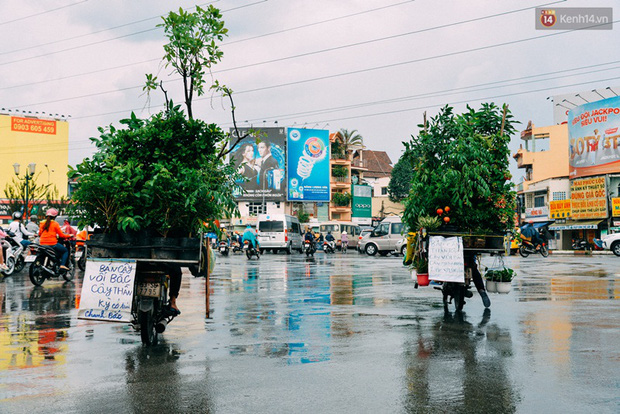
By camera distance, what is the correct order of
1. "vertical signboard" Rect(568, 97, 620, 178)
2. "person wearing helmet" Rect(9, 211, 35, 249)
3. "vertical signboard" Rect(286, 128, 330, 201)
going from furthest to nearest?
"vertical signboard" Rect(286, 128, 330, 201) → "vertical signboard" Rect(568, 97, 620, 178) → "person wearing helmet" Rect(9, 211, 35, 249)

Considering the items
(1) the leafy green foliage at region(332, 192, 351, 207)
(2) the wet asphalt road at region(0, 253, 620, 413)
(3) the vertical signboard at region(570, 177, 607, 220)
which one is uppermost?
(1) the leafy green foliage at region(332, 192, 351, 207)

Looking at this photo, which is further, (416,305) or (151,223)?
(416,305)

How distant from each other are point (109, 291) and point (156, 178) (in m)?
1.31

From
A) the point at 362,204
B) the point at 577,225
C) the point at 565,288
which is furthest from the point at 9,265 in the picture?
the point at 362,204

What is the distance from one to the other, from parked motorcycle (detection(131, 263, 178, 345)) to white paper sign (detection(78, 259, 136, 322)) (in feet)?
0.68

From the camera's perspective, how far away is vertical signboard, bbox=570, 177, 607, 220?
167 feet

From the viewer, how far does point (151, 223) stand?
730 centimetres

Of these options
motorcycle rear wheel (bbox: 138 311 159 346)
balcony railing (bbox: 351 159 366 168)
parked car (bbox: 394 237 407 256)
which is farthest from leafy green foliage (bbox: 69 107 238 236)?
balcony railing (bbox: 351 159 366 168)

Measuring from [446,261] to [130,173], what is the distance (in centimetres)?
500

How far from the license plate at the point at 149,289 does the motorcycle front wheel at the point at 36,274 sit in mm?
9222

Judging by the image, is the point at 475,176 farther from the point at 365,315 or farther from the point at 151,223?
the point at 151,223

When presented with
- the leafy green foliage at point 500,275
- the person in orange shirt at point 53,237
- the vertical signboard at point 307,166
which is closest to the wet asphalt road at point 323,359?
the leafy green foliage at point 500,275

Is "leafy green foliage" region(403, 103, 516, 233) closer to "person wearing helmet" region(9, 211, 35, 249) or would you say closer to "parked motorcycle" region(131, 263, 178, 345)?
"parked motorcycle" region(131, 263, 178, 345)

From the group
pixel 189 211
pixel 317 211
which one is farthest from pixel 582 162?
pixel 189 211
